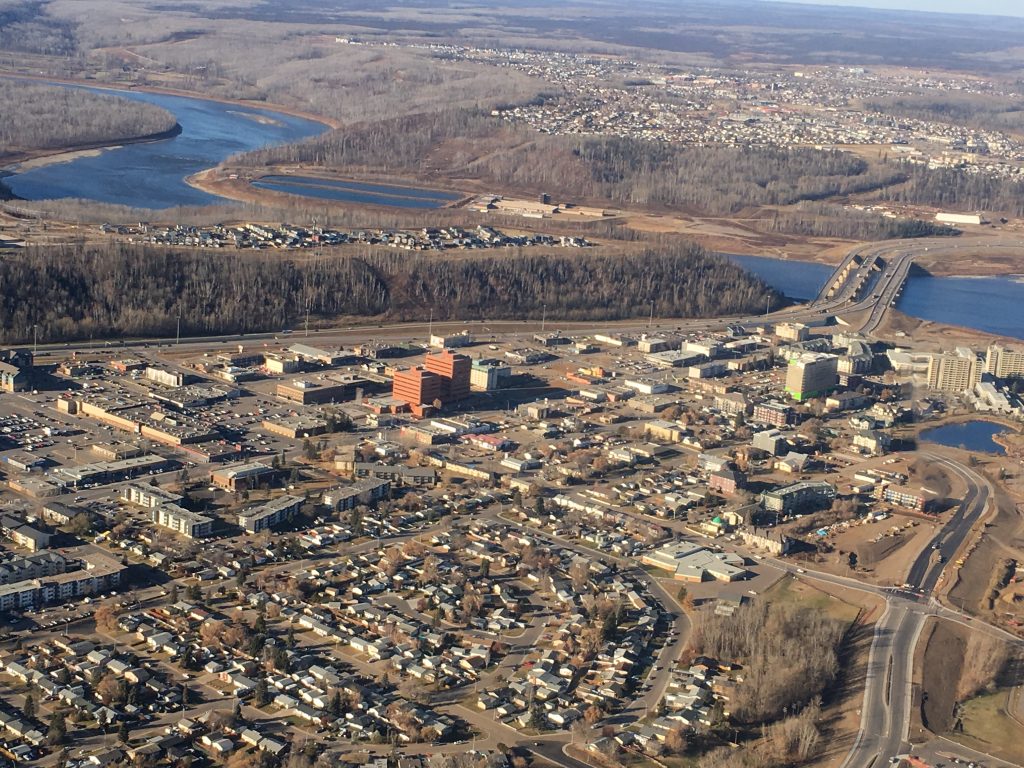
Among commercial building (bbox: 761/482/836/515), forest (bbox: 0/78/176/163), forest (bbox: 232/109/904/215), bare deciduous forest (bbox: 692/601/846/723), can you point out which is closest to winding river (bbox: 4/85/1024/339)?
forest (bbox: 0/78/176/163)

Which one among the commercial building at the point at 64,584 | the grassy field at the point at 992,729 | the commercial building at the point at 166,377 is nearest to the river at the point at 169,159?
the commercial building at the point at 166,377

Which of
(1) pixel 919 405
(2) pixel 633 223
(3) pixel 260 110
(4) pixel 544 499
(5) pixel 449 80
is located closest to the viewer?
(4) pixel 544 499

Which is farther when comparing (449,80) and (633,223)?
(449,80)

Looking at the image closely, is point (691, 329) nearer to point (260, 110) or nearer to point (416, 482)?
point (416, 482)

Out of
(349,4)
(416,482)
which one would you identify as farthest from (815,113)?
(349,4)

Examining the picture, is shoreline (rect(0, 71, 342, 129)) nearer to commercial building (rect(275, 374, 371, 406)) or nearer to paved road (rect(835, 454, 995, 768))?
commercial building (rect(275, 374, 371, 406))

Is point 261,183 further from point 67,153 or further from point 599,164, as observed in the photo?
point 599,164

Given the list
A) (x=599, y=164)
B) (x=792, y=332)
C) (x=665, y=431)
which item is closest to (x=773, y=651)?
(x=665, y=431)

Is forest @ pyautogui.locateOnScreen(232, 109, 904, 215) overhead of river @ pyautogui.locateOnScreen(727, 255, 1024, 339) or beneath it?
overhead
